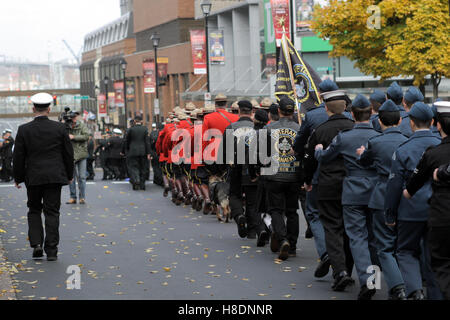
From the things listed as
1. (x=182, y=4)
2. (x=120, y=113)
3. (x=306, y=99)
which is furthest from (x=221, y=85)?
(x=306, y=99)

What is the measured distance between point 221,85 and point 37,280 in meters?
53.1

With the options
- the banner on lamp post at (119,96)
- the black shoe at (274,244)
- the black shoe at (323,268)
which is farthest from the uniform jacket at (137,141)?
the banner on lamp post at (119,96)

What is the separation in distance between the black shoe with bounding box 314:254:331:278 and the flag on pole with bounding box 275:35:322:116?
10.6 ft

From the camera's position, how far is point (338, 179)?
8.59 m

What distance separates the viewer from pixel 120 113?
102 m

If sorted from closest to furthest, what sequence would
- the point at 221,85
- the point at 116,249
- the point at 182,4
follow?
the point at 116,249, the point at 221,85, the point at 182,4

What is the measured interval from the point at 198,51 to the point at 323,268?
31.7 meters

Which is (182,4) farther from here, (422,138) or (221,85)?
(422,138)

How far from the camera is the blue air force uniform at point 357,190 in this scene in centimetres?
816

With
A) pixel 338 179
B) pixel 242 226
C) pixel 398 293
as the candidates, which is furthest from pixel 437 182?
pixel 242 226

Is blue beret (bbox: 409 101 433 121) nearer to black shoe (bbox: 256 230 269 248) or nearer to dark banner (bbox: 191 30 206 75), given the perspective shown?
black shoe (bbox: 256 230 269 248)

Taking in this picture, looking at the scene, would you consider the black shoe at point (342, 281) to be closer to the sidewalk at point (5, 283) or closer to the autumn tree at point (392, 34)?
the sidewalk at point (5, 283)

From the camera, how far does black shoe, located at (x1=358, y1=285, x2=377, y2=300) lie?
7.85m

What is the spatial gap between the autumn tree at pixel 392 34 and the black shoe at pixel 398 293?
2373 centimetres
